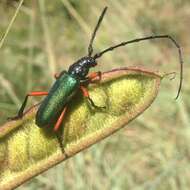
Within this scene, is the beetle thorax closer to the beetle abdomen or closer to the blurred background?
the beetle abdomen

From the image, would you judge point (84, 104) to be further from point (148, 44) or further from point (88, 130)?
point (148, 44)

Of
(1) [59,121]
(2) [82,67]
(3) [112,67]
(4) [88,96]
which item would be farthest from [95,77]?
(3) [112,67]

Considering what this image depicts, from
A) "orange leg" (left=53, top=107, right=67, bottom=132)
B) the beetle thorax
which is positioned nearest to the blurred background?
the beetle thorax

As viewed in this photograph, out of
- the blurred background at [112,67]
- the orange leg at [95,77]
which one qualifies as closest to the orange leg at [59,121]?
the orange leg at [95,77]

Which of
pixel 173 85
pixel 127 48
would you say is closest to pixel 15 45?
pixel 127 48

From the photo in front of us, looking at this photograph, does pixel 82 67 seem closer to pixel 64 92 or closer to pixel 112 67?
pixel 64 92

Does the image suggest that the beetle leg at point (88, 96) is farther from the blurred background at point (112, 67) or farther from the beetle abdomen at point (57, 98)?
the blurred background at point (112, 67)
